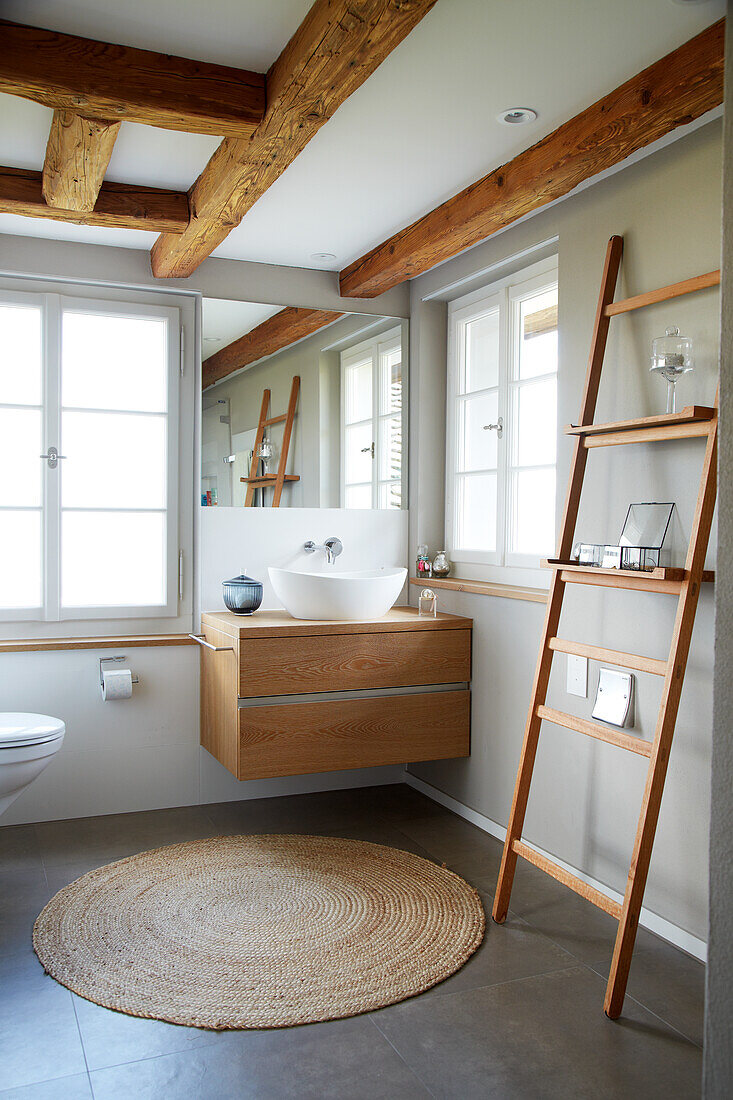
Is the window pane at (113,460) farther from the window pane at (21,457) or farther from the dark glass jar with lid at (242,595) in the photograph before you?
the dark glass jar with lid at (242,595)

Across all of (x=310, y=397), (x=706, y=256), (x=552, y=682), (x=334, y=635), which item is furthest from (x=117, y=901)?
(x=706, y=256)

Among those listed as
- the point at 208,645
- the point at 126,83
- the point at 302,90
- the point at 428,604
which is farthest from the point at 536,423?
the point at 126,83

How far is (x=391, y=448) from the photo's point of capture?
12.8 feet

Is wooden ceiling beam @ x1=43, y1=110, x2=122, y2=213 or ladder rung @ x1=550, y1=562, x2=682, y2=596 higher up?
wooden ceiling beam @ x1=43, y1=110, x2=122, y2=213

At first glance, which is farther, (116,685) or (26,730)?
(116,685)

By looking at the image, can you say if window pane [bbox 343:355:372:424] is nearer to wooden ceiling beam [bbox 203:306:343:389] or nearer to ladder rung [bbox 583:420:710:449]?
wooden ceiling beam [bbox 203:306:343:389]

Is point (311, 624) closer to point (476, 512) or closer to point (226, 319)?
point (476, 512)

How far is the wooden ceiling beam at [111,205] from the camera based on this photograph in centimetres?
281

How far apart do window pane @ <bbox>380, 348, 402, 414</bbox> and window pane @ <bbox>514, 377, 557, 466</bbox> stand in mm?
694

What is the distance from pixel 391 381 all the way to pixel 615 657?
1948 mm

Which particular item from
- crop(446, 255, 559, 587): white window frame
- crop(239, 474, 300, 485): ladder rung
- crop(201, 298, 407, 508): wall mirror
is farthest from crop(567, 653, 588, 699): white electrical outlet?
crop(239, 474, 300, 485): ladder rung

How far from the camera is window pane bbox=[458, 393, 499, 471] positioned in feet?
11.5

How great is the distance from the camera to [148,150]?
2.61 meters

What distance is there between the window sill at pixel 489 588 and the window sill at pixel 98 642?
3.39 feet
